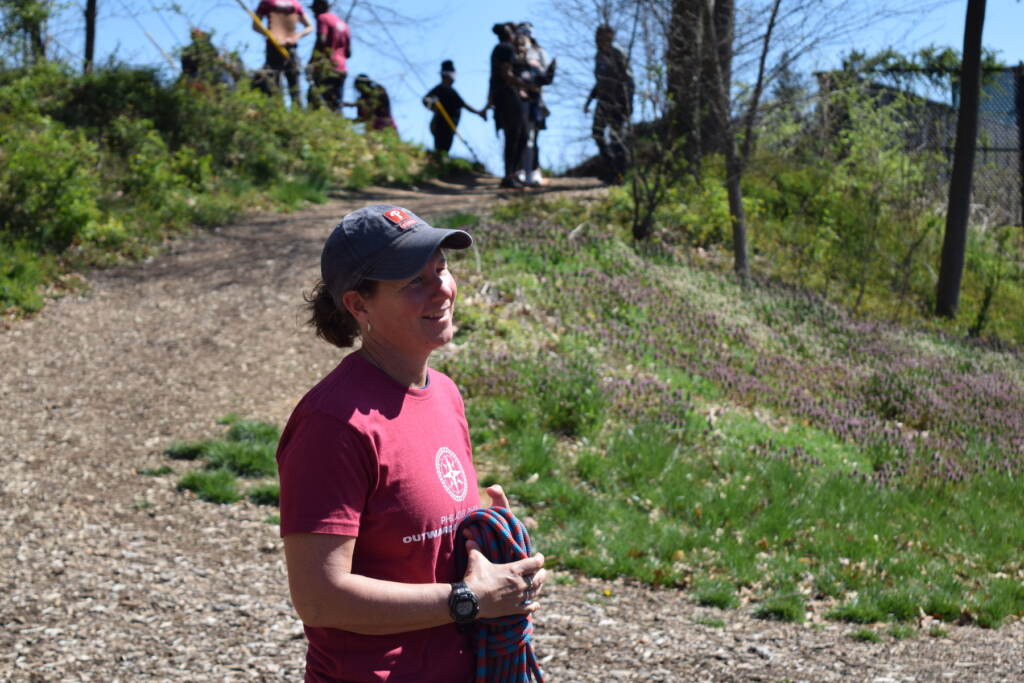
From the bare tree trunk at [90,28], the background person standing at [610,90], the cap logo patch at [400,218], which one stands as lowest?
the cap logo patch at [400,218]

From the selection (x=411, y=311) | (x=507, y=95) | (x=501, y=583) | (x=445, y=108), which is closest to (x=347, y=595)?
(x=501, y=583)

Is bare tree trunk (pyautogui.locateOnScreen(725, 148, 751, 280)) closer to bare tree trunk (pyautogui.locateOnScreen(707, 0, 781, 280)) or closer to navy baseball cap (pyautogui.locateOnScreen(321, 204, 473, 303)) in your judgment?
bare tree trunk (pyautogui.locateOnScreen(707, 0, 781, 280))

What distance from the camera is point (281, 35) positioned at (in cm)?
1767

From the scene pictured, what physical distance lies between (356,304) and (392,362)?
166 millimetres

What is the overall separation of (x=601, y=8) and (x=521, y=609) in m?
11.7

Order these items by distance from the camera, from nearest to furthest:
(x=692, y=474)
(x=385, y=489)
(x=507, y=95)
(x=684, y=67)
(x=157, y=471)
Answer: (x=385, y=489) < (x=157, y=471) < (x=692, y=474) < (x=684, y=67) < (x=507, y=95)

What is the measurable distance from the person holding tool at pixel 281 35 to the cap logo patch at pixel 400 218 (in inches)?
627

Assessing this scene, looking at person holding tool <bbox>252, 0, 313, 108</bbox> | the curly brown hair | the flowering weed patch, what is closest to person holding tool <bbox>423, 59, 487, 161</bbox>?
person holding tool <bbox>252, 0, 313, 108</bbox>

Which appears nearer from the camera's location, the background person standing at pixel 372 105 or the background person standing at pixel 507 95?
the background person standing at pixel 507 95

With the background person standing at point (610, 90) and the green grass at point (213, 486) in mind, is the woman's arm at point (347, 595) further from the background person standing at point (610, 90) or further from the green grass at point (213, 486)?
the background person standing at point (610, 90)

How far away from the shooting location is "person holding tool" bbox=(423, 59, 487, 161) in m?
20.1

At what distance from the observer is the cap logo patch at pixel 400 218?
2.30 meters

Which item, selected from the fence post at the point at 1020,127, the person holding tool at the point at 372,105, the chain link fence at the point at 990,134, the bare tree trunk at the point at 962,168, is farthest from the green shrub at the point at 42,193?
the fence post at the point at 1020,127

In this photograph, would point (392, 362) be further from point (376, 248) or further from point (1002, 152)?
point (1002, 152)
